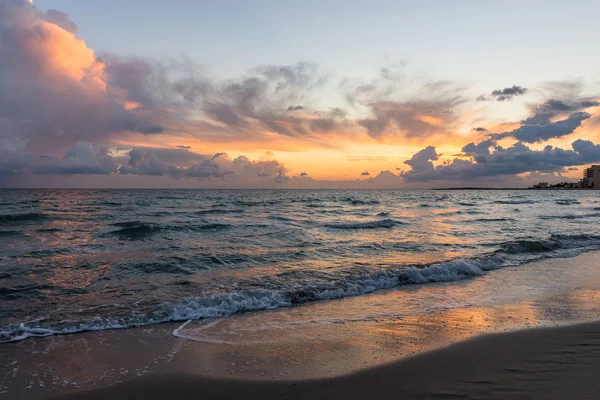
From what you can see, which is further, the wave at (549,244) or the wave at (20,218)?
the wave at (20,218)

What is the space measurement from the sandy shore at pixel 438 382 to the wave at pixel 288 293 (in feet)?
9.35

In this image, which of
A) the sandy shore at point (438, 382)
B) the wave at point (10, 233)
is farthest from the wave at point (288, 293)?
the wave at point (10, 233)

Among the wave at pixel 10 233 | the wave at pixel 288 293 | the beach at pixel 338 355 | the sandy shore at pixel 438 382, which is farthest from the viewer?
the wave at pixel 10 233

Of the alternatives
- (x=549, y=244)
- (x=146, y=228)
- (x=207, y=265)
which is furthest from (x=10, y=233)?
(x=549, y=244)

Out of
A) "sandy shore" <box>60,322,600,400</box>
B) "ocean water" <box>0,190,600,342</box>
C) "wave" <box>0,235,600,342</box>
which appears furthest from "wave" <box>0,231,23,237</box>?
"sandy shore" <box>60,322,600,400</box>

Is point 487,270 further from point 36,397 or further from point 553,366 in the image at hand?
point 36,397

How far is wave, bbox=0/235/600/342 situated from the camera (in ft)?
23.6

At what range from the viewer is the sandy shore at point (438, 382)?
14.6 feet

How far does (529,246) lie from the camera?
17.3m

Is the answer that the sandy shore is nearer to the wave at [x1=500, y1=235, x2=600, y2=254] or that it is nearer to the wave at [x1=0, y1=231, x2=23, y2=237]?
the wave at [x1=500, y1=235, x2=600, y2=254]

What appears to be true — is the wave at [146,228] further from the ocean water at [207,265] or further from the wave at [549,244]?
the wave at [549,244]

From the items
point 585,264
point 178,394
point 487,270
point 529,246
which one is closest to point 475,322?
point 178,394

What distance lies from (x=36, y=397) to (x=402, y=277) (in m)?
9.25

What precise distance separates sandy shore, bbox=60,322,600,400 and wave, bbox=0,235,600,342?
285 cm
